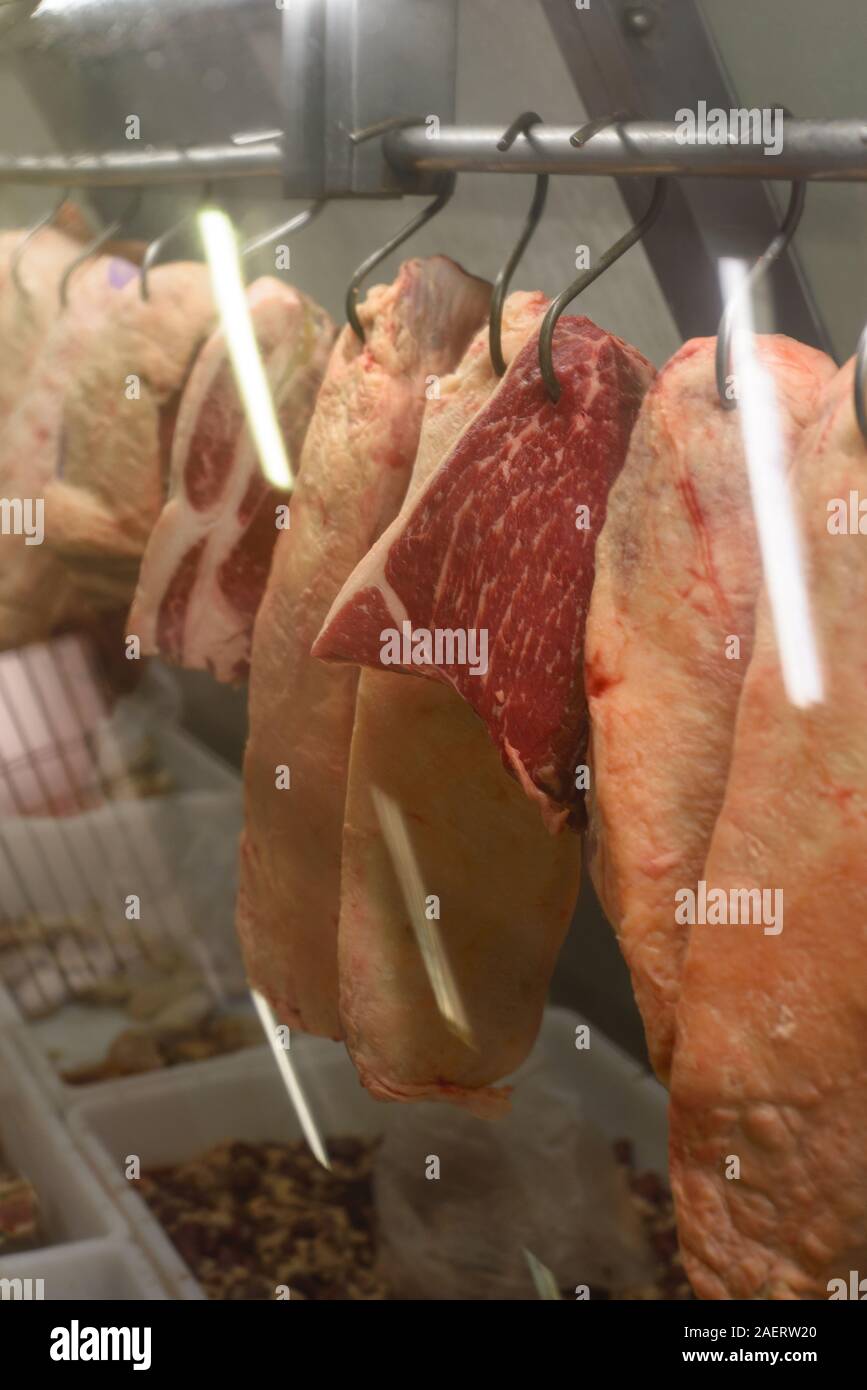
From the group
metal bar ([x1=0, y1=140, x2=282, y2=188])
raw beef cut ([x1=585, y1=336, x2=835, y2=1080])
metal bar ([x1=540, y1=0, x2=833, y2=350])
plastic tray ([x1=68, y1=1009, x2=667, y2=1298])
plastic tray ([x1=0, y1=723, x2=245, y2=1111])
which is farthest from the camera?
plastic tray ([x1=0, y1=723, x2=245, y2=1111])

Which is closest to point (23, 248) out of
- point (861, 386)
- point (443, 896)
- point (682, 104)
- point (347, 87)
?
point (347, 87)

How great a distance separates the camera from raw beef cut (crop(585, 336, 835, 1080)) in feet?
3.34

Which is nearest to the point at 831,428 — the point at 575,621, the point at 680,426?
the point at 680,426

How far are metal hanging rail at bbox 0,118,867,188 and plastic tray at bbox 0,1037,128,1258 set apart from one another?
1.23 m

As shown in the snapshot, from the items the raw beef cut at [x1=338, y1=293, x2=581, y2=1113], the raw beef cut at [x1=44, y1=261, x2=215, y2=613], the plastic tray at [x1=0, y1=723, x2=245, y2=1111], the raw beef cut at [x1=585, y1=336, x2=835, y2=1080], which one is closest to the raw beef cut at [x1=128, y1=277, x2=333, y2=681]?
the raw beef cut at [x1=44, y1=261, x2=215, y2=613]

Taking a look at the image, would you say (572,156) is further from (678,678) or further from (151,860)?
(151,860)

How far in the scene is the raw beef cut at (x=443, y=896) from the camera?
134 centimetres

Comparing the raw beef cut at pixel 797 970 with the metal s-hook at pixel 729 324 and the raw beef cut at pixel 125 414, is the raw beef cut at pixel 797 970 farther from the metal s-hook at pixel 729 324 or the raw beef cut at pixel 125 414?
the raw beef cut at pixel 125 414

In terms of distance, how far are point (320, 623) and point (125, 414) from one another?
1.72 ft

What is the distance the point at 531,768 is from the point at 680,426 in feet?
0.90

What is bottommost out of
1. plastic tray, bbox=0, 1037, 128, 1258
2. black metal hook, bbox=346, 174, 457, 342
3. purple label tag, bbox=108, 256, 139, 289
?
plastic tray, bbox=0, 1037, 128, 1258

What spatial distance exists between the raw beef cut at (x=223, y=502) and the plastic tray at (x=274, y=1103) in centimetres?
80

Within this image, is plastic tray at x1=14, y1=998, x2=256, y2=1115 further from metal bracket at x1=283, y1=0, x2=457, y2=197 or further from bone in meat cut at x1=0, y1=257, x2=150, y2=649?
metal bracket at x1=283, y1=0, x2=457, y2=197
